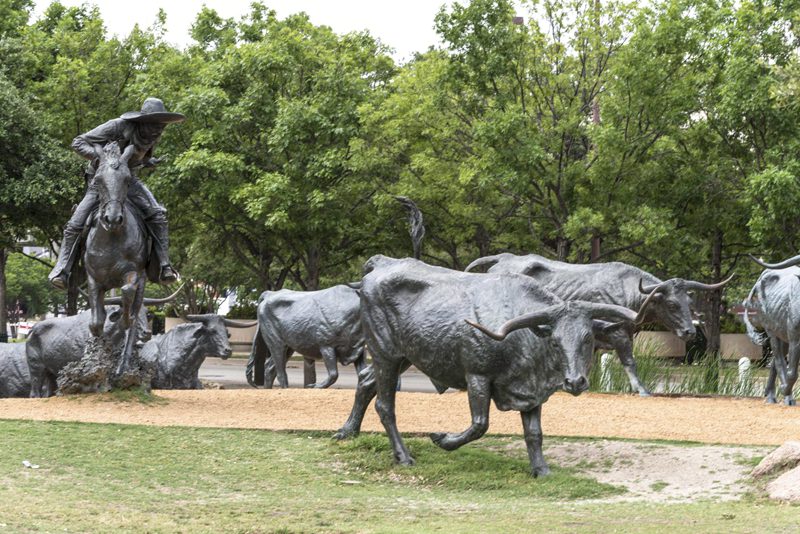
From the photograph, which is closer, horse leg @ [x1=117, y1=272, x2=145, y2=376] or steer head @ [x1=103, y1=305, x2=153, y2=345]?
horse leg @ [x1=117, y1=272, x2=145, y2=376]

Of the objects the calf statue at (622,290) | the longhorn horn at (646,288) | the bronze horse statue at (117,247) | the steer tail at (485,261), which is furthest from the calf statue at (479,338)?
the steer tail at (485,261)

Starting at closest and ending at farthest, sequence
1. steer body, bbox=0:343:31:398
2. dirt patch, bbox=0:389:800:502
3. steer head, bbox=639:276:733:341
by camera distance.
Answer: dirt patch, bbox=0:389:800:502, steer head, bbox=639:276:733:341, steer body, bbox=0:343:31:398

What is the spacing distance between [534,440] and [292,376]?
21043 mm

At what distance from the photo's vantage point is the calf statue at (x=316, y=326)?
63.2 ft

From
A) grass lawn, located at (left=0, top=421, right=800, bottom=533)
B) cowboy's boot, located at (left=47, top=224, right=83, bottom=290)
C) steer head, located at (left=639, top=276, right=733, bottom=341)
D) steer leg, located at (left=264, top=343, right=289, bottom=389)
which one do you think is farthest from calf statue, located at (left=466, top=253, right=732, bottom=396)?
cowboy's boot, located at (left=47, top=224, right=83, bottom=290)

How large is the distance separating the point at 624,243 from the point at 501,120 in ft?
14.2

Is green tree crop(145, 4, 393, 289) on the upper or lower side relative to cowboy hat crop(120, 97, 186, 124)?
upper

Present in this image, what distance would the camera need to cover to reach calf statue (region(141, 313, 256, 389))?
63.2 ft

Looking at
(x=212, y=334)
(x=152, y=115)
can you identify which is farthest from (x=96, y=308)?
(x=212, y=334)

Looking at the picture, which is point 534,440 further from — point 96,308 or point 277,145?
point 277,145

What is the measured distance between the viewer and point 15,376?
18.8m

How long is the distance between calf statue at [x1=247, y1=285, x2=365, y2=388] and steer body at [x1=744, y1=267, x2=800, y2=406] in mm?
6116

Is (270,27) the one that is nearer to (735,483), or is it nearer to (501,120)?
(501,120)

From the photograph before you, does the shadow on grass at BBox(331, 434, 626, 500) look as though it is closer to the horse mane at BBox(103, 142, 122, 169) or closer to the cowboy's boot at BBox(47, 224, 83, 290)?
the horse mane at BBox(103, 142, 122, 169)
